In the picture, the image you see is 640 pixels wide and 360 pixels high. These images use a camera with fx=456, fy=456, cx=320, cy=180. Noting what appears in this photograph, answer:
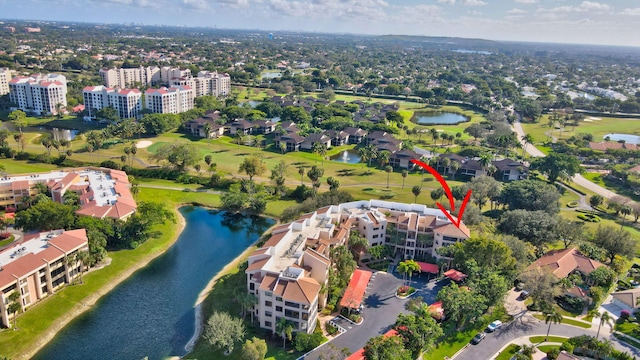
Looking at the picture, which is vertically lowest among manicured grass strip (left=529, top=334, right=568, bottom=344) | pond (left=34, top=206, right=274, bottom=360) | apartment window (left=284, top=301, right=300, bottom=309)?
pond (left=34, top=206, right=274, bottom=360)

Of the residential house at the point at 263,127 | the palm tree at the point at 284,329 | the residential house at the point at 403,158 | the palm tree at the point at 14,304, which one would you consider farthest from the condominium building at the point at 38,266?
the residential house at the point at 263,127

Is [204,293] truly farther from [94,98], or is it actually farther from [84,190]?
[94,98]

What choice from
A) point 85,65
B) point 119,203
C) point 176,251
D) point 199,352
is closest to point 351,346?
point 199,352

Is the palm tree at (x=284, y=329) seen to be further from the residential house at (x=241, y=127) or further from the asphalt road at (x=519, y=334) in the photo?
the residential house at (x=241, y=127)

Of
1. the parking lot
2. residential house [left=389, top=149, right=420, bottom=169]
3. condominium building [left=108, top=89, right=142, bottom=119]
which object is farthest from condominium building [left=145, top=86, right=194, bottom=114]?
the parking lot

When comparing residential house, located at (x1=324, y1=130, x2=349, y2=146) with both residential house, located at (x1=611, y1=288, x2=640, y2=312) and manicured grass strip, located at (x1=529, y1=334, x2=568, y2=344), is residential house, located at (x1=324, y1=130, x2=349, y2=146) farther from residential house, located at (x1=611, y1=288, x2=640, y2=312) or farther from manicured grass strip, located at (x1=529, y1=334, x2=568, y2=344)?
manicured grass strip, located at (x1=529, y1=334, x2=568, y2=344)

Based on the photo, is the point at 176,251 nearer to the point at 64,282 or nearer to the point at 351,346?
the point at 64,282

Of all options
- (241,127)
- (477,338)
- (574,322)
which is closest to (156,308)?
(477,338)
